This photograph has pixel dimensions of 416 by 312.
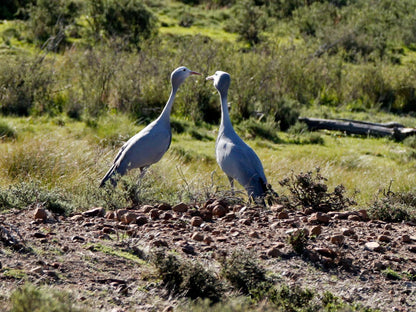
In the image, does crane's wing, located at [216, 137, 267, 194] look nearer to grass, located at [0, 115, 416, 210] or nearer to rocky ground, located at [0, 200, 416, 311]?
grass, located at [0, 115, 416, 210]

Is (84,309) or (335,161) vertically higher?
(84,309)

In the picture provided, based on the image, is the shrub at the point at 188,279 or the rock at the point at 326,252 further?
the rock at the point at 326,252

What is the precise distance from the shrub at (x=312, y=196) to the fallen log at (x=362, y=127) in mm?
8178

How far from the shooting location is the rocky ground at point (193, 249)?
167 inches

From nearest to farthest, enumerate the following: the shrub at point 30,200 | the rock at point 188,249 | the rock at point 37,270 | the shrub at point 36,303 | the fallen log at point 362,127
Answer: the shrub at point 36,303, the rock at point 37,270, the rock at point 188,249, the shrub at point 30,200, the fallen log at point 362,127

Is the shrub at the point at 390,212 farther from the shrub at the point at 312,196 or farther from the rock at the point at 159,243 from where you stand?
the rock at the point at 159,243

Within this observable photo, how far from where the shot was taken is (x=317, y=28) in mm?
24453

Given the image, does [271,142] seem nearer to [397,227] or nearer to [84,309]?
[397,227]

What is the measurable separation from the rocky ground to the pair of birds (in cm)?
120

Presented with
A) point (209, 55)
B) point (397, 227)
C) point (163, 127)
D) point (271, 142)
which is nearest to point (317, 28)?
point (209, 55)

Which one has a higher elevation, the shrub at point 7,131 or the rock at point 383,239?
the rock at point 383,239

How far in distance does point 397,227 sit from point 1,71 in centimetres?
1011

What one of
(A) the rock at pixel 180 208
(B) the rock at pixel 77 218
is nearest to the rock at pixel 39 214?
(B) the rock at pixel 77 218

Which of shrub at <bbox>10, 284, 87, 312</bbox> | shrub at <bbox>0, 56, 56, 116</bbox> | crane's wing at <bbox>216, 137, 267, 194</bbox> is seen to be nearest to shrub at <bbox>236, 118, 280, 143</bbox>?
shrub at <bbox>0, 56, 56, 116</bbox>
